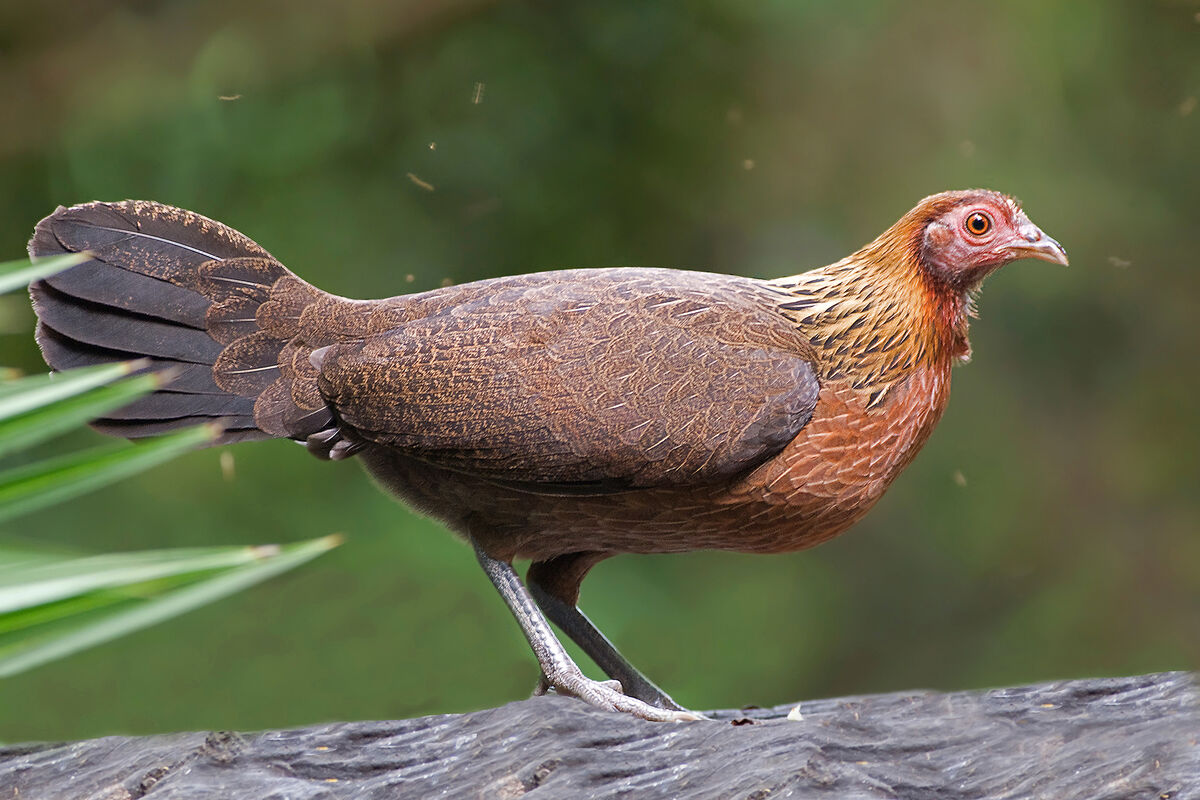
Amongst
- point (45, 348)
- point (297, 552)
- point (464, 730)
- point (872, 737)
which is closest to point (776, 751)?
point (872, 737)

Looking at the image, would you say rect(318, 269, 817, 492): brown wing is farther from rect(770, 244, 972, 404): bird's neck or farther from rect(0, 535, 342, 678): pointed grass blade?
rect(0, 535, 342, 678): pointed grass blade

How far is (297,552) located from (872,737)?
1.28 metres

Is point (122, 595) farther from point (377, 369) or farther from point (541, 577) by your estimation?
point (541, 577)

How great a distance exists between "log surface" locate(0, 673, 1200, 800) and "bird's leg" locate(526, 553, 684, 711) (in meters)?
0.68

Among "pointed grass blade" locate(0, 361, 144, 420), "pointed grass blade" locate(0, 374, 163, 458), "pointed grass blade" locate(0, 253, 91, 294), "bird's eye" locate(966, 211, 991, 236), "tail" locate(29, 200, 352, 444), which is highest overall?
"tail" locate(29, 200, 352, 444)

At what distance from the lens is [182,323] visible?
2.85 m

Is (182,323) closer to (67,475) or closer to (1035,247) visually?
Result: (67,475)

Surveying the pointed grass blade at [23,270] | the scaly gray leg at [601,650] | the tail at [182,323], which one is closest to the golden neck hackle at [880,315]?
the scaly gray leg at [601,650]

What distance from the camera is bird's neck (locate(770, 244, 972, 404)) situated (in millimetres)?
→ 2715

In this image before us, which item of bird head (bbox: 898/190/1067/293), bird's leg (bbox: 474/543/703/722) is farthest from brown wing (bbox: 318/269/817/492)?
bird head (bbox: 898/190/1067/293)

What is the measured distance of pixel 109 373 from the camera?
1.39m

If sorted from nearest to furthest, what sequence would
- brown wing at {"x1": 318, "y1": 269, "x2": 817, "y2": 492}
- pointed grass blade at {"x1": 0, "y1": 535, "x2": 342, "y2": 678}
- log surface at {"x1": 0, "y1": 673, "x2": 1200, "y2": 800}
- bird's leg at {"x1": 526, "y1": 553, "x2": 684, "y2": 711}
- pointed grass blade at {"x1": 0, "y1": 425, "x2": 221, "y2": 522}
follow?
1. pointed grass blade at {"x1": 0, "y1": 535, "x2": 342, "y2": 678}
2. pointed grass blade at {"x1": 0, "y1": 425, "x2": 221, "y2": 522}
3. log surface at {"x1": 0, "y1": 673, "x2": 1200, "y2": 800}
4. brown wing at {"x1": 318, "y1": 269, "x2": 817, "y2": 492}
5. bird's leg at {"x1": 526, "y1": 553, "x2": 684, "y2": 711}

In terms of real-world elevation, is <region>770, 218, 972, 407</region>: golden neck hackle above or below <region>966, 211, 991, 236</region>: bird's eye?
below

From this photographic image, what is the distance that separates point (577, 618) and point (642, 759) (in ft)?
3.36
